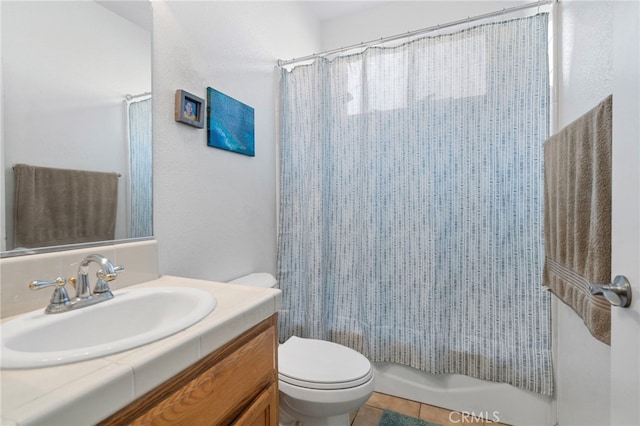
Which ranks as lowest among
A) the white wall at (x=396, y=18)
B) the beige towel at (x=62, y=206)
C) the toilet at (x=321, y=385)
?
the toilet at (x=321, y=385)

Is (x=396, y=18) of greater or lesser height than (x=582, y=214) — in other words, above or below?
above

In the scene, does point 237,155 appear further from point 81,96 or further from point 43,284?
point 43,284

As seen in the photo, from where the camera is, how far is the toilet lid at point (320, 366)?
1.20m

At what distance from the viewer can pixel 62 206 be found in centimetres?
92

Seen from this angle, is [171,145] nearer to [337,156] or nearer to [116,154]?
[116,154]

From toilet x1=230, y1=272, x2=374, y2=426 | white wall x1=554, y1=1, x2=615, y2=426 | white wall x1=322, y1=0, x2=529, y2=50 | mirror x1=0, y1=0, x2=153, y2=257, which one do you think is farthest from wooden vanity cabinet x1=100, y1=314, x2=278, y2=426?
white wall x1=322, y1=0, x2=529, y2=50

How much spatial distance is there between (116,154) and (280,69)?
1.32 meters

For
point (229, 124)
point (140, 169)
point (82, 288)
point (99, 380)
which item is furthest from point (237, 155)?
point (99, 380)

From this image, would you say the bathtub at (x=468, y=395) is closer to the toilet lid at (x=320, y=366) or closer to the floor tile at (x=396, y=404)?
the floor tile at (x=396, y=404)

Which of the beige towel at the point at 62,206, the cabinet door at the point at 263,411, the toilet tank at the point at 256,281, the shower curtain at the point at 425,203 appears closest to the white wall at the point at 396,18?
the shower curtain at the point at 425,203

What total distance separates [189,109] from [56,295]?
2.91 ft

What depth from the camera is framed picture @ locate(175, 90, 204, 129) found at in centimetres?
127

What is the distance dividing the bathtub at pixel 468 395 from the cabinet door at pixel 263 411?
1.09 meters

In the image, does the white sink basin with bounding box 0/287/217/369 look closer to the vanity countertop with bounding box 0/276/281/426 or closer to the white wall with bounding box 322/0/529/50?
the vanity countertop with bounding box 0/276/281/426
